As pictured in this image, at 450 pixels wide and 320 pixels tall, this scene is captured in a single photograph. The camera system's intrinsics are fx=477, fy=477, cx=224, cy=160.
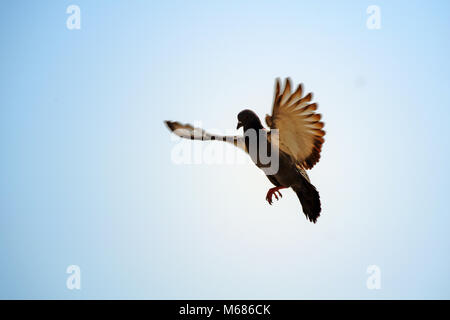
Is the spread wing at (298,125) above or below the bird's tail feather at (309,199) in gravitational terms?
above

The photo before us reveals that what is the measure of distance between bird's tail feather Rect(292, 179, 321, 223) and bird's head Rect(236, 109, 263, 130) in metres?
1.40

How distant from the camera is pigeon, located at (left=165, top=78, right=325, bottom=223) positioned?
8.44 m

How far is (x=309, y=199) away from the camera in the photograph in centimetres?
925

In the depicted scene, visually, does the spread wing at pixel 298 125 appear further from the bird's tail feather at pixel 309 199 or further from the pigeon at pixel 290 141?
the bird's tail feather at pixel 309 199

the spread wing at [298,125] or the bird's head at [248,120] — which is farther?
the bird's head at [248,120]

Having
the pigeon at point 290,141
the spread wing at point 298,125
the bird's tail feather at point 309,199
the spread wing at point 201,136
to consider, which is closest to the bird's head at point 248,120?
the pigeon at point 290,141

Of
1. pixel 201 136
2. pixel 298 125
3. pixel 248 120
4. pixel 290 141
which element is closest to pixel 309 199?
pixel 290 141

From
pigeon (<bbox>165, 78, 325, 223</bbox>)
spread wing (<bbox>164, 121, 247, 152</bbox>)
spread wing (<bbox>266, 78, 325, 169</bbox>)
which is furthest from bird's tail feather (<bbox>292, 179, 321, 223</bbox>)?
spread wing (<bbox>164, 121, 247, 152</bbox>)

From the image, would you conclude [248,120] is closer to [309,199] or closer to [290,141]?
[290,141]

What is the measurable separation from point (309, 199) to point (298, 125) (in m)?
1.54

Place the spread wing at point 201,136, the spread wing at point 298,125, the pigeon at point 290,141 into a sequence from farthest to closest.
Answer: the spread wing at point 201,136 → the pigeon at point 290,141 → the spread wing at point 298,125

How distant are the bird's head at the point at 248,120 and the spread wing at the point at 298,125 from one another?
0.49 meters

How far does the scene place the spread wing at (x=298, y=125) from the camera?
8078 mm
